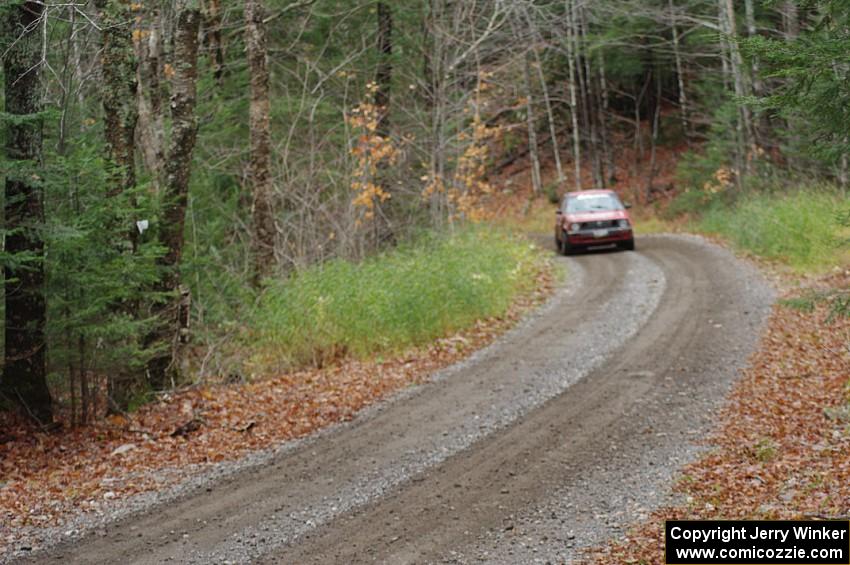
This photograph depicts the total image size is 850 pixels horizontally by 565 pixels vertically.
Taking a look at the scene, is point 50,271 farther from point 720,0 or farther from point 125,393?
point 720,0

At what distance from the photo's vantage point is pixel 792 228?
63.1ft

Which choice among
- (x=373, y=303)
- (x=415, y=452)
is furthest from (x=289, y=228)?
(x=415, y=452)

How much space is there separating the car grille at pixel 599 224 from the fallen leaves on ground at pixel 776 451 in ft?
39.0

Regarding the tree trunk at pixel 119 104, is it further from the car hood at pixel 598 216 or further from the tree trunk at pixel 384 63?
the car hood at pixel 598 216

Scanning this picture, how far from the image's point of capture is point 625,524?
6.46 meters

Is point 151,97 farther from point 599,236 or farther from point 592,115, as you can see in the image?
point 592,115

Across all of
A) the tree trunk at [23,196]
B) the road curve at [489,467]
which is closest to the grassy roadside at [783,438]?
the road curve at [489,467]

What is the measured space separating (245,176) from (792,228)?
12.2 m

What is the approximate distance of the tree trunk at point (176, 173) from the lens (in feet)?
36.7

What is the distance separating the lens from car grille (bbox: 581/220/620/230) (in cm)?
2389

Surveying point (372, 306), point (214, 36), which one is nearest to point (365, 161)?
point (372, 306)

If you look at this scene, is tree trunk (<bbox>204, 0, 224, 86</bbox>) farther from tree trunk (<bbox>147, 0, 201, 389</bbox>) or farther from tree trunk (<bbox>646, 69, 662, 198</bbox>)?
tree trunk (<bbox>646, 69, 662, 198</bbox>)

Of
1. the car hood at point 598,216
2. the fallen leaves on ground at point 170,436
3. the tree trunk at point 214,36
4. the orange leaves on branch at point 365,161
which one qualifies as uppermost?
the tree trunk at point 214,36

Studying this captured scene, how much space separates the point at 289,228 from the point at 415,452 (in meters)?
8.19
